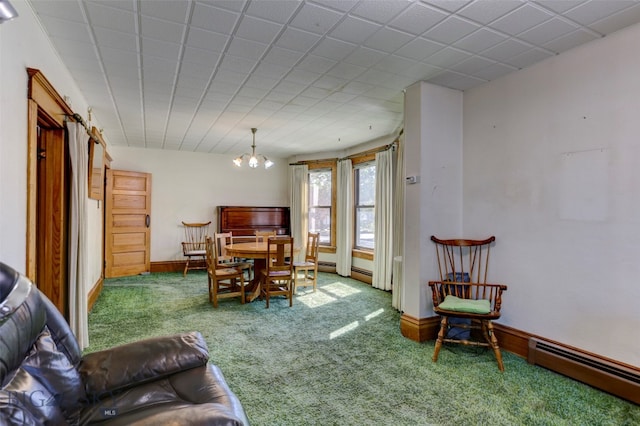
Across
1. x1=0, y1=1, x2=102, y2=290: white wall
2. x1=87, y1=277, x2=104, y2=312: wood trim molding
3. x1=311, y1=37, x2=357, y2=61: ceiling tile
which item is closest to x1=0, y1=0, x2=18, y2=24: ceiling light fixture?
x1=0, y1=1, x2=102, y2=290: white wall

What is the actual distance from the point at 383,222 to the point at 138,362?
168 inches

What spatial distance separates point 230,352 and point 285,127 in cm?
324

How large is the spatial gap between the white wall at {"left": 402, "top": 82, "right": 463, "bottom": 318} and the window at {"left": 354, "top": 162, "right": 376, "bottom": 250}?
2.54 metres

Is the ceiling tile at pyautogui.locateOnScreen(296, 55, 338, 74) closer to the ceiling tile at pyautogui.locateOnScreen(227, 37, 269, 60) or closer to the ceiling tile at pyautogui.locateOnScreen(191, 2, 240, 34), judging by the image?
the ceiling tile at pyautogui.locateOnScreen(227, 37, 269, 60)

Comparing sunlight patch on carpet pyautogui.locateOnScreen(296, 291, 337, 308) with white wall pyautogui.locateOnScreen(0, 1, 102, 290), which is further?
sunlight patch on carpet pyautogui.locateOnScreen(296, 291, 337, 308)

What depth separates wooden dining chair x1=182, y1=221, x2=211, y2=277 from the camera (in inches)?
260

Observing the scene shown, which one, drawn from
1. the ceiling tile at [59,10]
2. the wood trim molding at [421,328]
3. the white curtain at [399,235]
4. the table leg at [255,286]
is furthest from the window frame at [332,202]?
the ceiling tile at [59,10]

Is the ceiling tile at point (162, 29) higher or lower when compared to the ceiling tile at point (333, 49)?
lower

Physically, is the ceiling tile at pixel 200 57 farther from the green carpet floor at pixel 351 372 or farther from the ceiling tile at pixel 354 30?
the green carpet floor at pixel 351 372

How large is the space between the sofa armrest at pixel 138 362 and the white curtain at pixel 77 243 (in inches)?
61.9

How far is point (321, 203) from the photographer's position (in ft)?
23.1

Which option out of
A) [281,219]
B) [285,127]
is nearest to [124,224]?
[281,219]

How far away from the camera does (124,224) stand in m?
6.12

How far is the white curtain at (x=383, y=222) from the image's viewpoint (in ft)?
17.0
